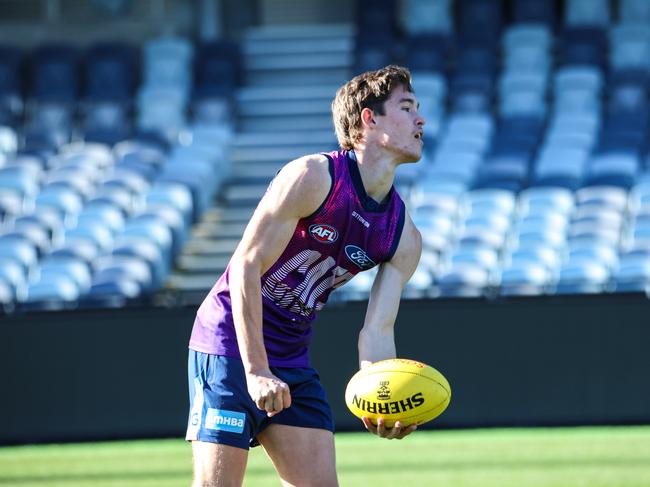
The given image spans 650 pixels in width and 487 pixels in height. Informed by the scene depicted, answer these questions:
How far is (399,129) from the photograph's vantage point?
16.8 ft

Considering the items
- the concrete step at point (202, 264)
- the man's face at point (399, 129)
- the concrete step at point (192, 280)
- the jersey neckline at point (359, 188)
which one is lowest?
the concrete step at point (192, 280)

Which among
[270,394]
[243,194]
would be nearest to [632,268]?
[243,194]

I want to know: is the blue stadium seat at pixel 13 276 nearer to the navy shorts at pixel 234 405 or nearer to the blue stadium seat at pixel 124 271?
the blue stadium seat at pixel 124 271

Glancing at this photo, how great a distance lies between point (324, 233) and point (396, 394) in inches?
29.7

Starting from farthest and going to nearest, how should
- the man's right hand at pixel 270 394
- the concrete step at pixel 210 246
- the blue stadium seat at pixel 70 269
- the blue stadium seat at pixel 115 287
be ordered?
the concrete step at pixel 210 246 < the blue stadium seat at pixel 70 269 < the blue stadium seat at pixel 115 287 < the man's right hand at pixel 270 394

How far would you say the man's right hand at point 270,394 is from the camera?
4508mm

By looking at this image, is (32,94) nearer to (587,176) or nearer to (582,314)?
(587,176)

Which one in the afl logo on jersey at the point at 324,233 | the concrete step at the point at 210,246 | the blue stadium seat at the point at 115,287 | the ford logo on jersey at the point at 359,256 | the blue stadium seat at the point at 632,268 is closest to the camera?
the afl logo on jersey at the point at 324,233

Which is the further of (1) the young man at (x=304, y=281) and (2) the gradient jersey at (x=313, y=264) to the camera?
(2) the gradient jersey at (x=313, y=264)

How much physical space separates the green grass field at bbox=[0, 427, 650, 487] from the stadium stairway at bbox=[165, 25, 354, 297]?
15.8ft

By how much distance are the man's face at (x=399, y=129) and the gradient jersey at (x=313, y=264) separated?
177 mm

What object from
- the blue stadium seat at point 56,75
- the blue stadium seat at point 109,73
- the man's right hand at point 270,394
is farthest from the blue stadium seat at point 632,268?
the blue stadium seat at point 56,75

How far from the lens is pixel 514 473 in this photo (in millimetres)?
8547

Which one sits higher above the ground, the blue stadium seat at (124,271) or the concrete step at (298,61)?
the concrete step at (298,61)
